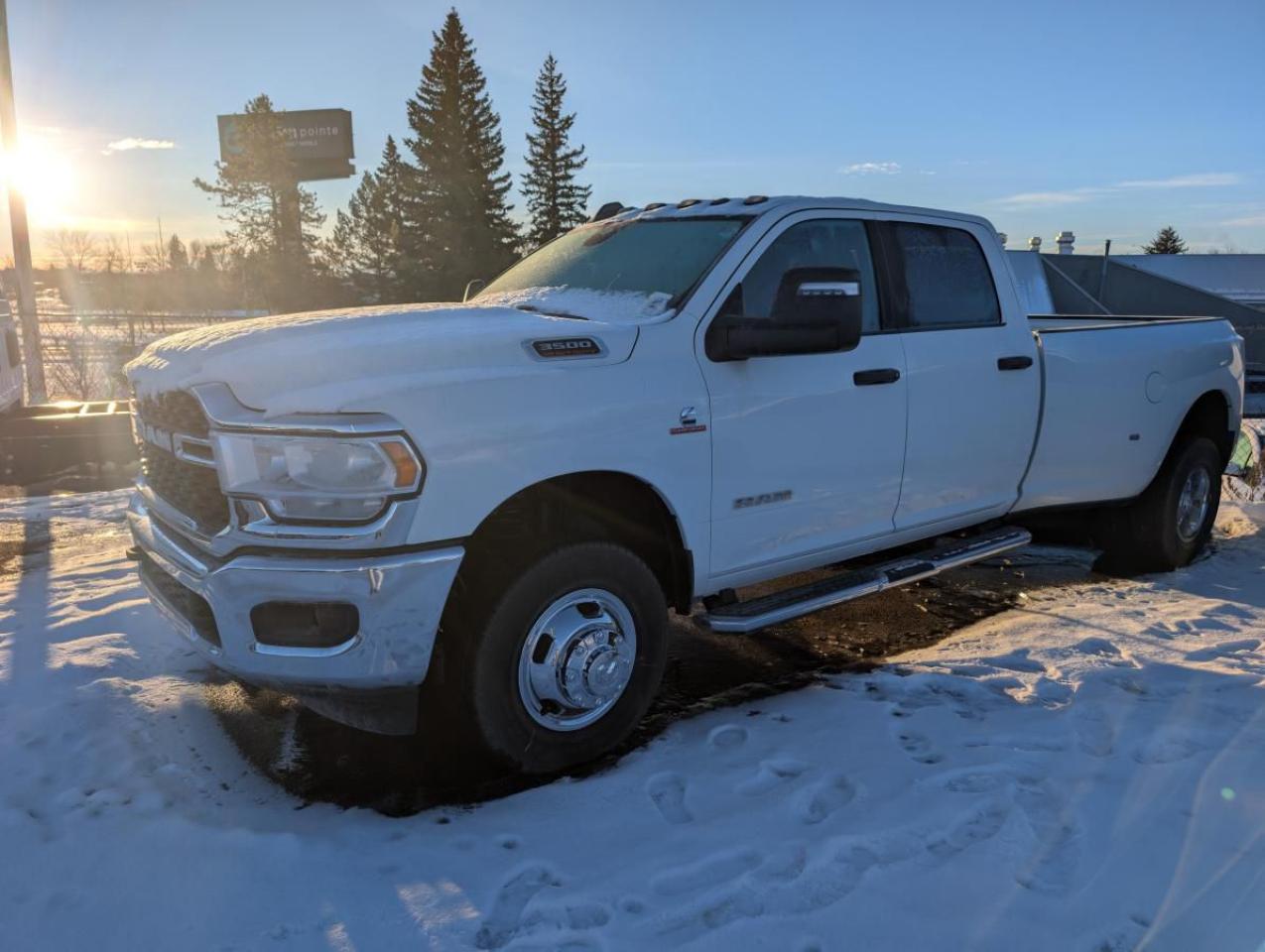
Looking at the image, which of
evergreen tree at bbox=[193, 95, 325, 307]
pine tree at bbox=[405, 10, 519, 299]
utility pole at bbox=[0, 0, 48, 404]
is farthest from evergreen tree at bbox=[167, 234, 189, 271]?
utility pole at bbox=[0, 0, 48, 404]

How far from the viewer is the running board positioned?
3.53 m

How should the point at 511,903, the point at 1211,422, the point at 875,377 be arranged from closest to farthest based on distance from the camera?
the point at 511,903 < the point at 875,377 < the point at 1211,422

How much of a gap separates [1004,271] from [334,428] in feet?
12.0

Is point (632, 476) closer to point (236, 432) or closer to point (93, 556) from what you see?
point (236, 432)

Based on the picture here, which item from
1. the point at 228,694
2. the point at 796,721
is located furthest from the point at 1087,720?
the point at 228,694

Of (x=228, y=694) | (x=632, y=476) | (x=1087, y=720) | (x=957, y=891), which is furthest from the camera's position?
(x=228, y=694)

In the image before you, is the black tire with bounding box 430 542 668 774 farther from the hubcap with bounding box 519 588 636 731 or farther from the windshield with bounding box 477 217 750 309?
the windshield with bounding box 477 217 750 309

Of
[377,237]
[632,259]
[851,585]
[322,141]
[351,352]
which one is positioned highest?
[322,141]

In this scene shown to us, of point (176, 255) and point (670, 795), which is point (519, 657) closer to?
point (670, 795)

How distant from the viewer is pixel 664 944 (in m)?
2.30

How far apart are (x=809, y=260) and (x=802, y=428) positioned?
2.58 ft

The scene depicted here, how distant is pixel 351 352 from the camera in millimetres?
2830

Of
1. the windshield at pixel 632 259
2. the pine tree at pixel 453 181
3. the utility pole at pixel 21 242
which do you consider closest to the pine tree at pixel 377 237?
the pine tree at pixel 453 181

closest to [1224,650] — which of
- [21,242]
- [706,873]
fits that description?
[706,873]
